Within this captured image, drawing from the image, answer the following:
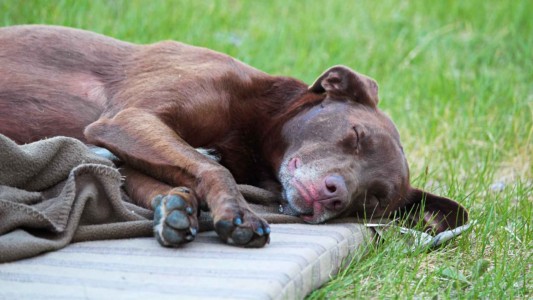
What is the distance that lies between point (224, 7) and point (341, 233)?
4585 mm

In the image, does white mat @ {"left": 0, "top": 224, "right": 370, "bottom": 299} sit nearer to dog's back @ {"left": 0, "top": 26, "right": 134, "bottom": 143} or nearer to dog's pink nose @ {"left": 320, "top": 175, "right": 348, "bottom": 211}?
dog's pink nose @ {"left": 320, "top": 175, "right": 348, "bottom": 211}

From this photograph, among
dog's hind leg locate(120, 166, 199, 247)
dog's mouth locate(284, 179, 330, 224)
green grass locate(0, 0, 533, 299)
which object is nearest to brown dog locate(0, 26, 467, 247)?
dog's mouth locate(284, 179, 330, 224)

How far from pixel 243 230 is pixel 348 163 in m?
0.78

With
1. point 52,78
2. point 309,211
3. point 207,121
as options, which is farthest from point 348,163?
point 52,78

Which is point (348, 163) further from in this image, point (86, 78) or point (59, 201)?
point (86, 78)

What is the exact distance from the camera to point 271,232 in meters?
3.43

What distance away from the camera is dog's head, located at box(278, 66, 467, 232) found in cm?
365

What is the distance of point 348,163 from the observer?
3.71 metres

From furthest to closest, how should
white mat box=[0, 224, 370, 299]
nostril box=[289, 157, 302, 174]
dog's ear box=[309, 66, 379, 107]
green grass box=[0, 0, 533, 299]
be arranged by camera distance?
dog's ear box=[309, 66, 379, 107]
nostril box=[289, 157, 302, 174]
green grass box=[0, 0, 533, 299]
white mat box=[0, 224, 370, 299]

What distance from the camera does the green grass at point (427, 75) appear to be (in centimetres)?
346

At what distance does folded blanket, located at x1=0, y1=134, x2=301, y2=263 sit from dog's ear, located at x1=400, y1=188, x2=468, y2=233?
740mm

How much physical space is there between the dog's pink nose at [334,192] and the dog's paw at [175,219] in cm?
66

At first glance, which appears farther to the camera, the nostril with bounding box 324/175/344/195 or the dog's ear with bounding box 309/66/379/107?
the dog's ear with bounding box 309/66/379/107

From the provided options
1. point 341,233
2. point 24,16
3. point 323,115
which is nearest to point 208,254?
point 341,233
